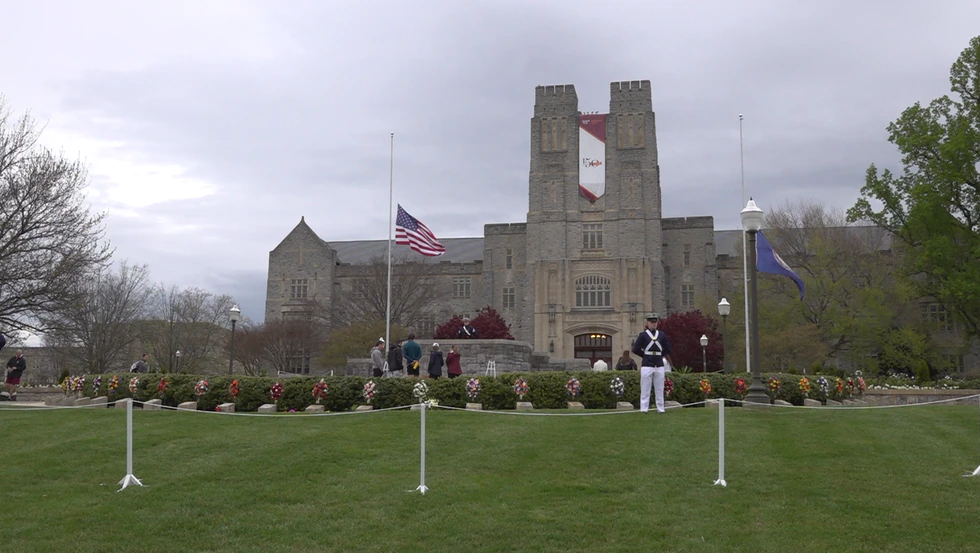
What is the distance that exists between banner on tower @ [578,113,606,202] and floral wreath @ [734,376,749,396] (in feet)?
141

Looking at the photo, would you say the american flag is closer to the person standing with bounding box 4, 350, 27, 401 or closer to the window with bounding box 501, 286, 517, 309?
the person standing with bounding box 4, 350, 27, 401

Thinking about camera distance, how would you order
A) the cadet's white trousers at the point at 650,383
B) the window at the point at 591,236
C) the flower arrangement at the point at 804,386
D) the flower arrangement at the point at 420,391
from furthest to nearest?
the window at the point at 591,236, the flower arrangement at the point at 804,386, the flower arrangement at the point at 420,391, the cadet's white trousers at the point at 650,383

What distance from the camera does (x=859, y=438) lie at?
1259 cm

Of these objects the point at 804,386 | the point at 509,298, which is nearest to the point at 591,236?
the point at 509,298

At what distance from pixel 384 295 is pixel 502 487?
5160cm

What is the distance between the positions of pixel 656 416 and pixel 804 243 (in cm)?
4123

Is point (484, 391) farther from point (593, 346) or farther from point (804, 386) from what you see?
point (593, 346)

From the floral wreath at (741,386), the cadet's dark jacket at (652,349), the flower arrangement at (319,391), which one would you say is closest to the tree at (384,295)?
the flower arrangement at (319,391)

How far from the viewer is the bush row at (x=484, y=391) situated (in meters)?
18.7

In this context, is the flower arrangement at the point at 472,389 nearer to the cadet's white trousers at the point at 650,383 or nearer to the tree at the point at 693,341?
the cadet's white trousers at the point at 650,383

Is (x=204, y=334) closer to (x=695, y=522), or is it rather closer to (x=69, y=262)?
(x=69, y=262)

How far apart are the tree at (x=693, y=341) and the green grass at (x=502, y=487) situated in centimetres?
3728

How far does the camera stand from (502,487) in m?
9.89

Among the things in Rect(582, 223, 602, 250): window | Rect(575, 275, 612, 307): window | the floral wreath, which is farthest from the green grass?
Rect(582, 223, 602, 250): window
